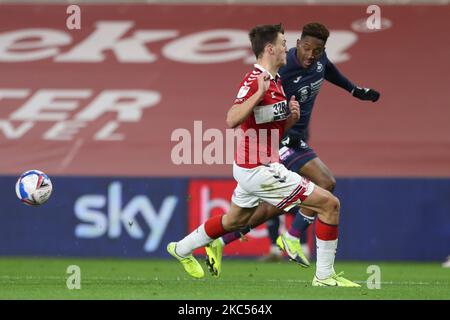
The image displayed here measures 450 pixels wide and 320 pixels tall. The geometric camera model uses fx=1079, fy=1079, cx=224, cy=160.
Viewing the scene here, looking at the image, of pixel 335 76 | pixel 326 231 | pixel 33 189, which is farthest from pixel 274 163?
pixel 33 189

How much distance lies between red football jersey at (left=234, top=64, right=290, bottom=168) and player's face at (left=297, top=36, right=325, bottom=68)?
1320 mm

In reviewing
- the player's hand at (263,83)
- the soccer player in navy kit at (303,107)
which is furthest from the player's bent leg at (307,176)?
the player's hand at (263,83)

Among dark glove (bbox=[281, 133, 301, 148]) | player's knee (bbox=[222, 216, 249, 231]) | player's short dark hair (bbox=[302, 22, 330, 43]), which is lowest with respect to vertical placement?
player's knee (bbox=[222, 216, 249, 231])

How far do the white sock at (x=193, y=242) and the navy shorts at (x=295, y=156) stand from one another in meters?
1.61

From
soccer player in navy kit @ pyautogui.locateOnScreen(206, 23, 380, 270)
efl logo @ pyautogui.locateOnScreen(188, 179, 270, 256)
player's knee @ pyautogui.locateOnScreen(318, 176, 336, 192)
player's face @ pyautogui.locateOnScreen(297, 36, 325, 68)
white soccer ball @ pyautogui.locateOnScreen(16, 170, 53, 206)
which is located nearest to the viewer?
white soccer ball @ pyautogui.locateOnScreen(16, 170, 53, 206)

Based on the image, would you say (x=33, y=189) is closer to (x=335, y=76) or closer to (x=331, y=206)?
(x=331, y=206)

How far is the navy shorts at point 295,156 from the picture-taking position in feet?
34.0

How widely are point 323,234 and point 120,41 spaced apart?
8442 mm

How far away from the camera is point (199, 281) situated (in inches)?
372

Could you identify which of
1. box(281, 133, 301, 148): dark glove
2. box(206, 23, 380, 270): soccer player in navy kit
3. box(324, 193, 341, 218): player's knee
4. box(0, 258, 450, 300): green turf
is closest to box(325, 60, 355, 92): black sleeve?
box(206, 23, 380, 270): soccer player in navy kit

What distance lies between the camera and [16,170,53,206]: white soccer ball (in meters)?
9.73

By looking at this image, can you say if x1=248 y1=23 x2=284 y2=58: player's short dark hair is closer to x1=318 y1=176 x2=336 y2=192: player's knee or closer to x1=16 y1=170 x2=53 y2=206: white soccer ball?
x1=318 y1=176 x2=336 y2=192: player's knee

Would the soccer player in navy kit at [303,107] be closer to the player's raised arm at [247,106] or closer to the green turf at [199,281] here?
the green turf at [199,281]
